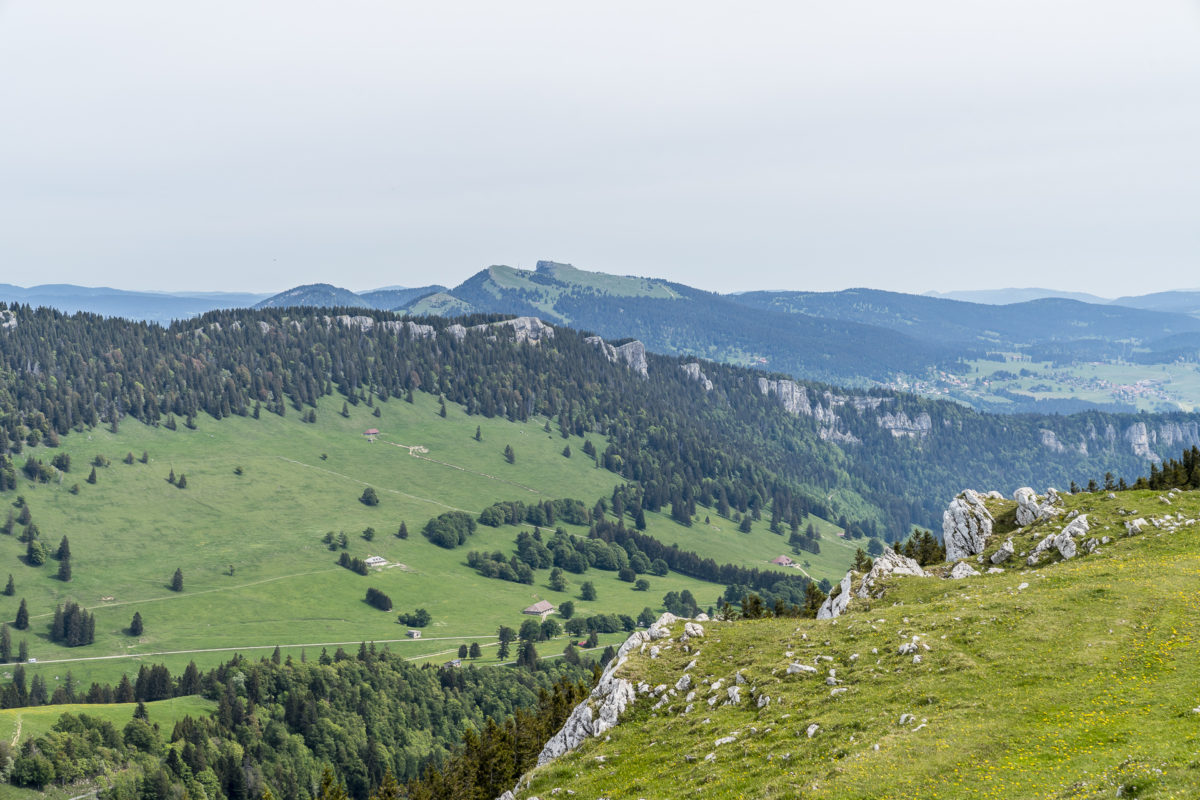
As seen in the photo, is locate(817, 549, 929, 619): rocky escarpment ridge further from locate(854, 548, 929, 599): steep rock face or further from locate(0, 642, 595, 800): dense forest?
Result: locate(0, 642, 595, 800): dense forest

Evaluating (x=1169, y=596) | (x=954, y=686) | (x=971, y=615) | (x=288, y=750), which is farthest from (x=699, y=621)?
(x=288, y=750)

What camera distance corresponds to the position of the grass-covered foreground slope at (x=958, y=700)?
3919 cm

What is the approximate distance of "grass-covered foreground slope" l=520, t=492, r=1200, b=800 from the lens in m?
39.2

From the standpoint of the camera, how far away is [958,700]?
48812mm

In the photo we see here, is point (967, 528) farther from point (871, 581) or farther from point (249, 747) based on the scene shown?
point (249, 747)

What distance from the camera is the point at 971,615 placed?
6144 cm

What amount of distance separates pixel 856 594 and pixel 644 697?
3083 cm

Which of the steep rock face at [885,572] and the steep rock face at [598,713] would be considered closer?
the steep rock face at [598,713]

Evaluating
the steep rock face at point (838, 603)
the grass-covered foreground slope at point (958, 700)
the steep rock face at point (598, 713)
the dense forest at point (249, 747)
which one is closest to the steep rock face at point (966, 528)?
the steep rock face at point (838, 603)

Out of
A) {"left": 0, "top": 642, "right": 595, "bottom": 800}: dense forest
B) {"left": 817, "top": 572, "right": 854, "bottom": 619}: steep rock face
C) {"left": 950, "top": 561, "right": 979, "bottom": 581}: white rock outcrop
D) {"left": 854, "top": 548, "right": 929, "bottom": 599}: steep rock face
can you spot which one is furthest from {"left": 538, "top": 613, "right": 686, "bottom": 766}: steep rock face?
{"left": 950, "top": 561, "right": 979, "bottom": 581}: white rock outcrop

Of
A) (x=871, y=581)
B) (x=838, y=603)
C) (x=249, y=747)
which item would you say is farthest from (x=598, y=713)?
(x=249, y=747)

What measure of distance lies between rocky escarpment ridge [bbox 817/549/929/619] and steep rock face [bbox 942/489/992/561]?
10.2 meters

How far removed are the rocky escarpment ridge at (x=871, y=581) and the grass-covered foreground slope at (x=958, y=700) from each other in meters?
6.61

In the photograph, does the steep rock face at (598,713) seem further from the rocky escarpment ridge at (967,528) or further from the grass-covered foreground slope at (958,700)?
the rocky escarpment ridge at (967,528)
